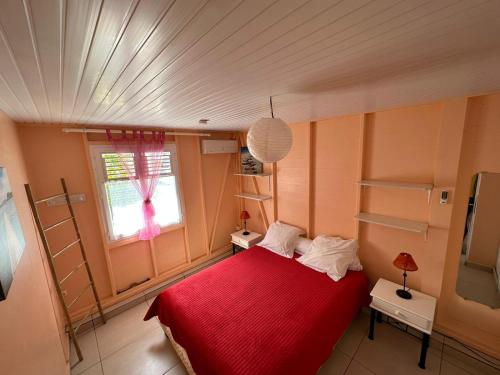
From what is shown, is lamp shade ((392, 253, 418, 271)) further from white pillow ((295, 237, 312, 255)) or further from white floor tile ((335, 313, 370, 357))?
white pillow ((295, 237, 312, 255))

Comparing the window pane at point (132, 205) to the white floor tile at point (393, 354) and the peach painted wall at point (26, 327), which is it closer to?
the peach painted wall at point (26, 327)

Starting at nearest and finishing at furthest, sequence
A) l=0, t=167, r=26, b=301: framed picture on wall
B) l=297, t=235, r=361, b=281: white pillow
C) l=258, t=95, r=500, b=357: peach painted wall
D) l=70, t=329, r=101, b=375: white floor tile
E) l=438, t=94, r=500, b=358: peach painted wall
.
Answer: l=0, t=167, r=26, b=301: framed picture on wall, l=438, t=94, r=500, b=358: peach painted wall, l=258, t=95, r=500, b=357: peach painted wall, l=70, t=329, r=101, b=375: white floor tile, l=297, t=235, r=361, b=281: white pillow

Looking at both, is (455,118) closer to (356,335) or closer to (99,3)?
(356,335)

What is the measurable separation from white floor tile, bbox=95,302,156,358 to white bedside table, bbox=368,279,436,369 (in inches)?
101

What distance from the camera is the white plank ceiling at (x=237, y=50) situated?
2.06 ft

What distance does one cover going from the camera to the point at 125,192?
2873 millimetres

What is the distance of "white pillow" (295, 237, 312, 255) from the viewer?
9.59ft

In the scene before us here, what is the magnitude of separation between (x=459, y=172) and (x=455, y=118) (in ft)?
1.62

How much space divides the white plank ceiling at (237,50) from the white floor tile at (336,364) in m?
2.45

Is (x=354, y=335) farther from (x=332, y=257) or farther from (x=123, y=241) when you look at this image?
(x=123, y=241)

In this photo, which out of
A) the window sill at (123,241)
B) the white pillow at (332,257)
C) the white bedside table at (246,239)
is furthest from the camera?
the white bedside table at (246,239)

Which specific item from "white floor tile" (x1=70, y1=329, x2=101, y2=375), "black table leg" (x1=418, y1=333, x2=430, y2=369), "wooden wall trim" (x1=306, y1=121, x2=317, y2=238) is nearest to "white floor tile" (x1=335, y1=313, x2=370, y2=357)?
"black table leg" (x1=418, y1=333, x2=430, y2=369)

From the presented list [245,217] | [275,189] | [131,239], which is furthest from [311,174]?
[131,239]

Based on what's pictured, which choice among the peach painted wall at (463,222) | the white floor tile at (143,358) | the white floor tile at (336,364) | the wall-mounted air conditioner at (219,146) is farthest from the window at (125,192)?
the peach painted wall at (463,222)
